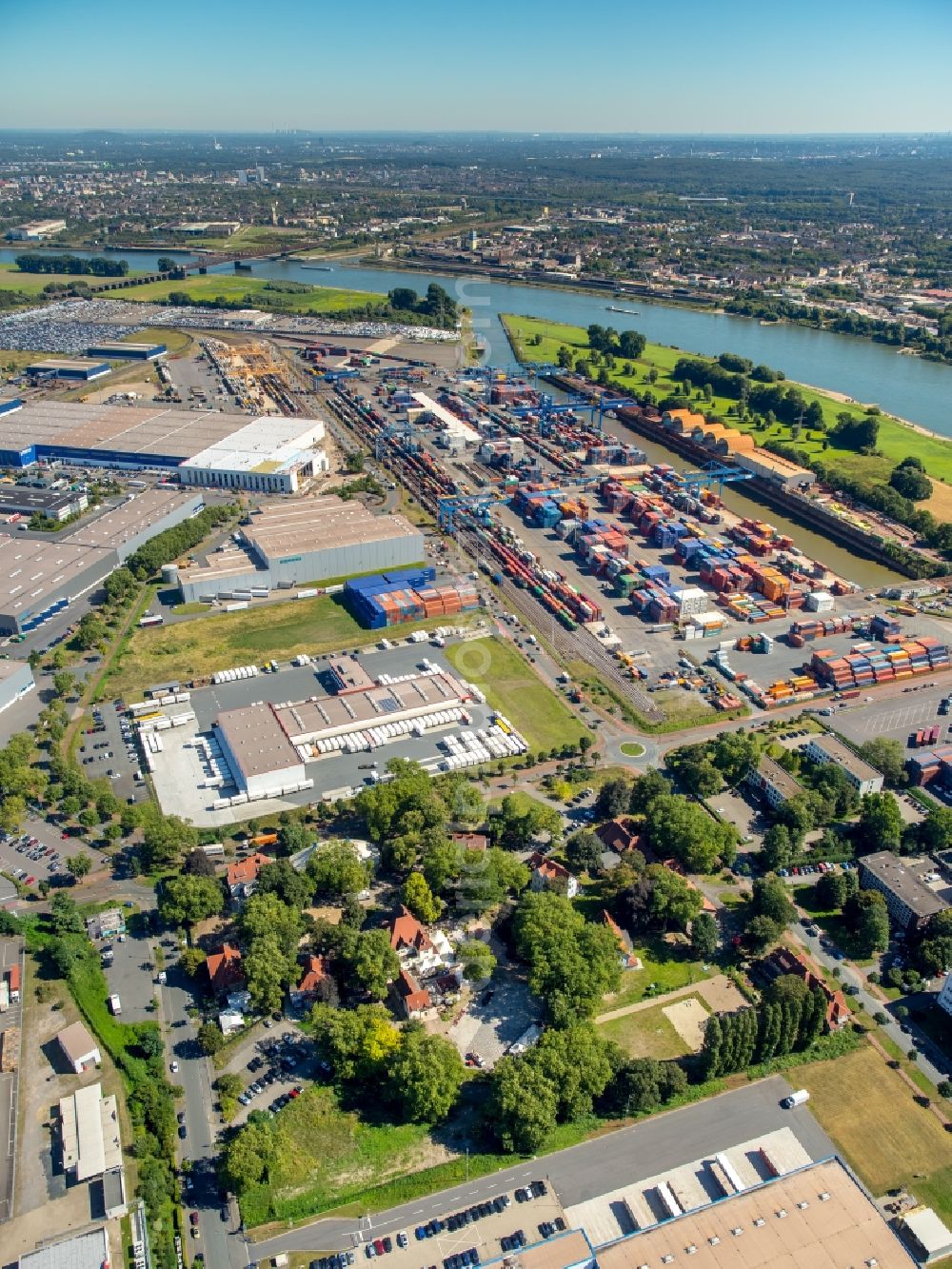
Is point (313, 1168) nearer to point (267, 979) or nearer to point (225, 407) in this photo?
point (267, 979)

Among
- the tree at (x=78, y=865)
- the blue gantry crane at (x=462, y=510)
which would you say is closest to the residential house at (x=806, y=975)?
the tree at (x=78, y=865)

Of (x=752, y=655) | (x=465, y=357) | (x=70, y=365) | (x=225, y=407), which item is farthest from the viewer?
(x=465, y=357)

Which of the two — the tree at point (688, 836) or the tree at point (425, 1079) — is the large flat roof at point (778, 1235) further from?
the tree at point (688, 836)

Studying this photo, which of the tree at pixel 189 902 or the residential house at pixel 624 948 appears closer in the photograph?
the residential house at pixel 624 948

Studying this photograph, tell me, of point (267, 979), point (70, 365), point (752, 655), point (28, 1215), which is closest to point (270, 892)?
point (267, 979)

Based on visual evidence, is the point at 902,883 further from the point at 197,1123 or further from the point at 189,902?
the point at 189,902

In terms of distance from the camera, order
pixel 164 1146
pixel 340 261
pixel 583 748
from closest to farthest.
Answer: pixel 164 1146
pixel 583 748
pixel 340 261
